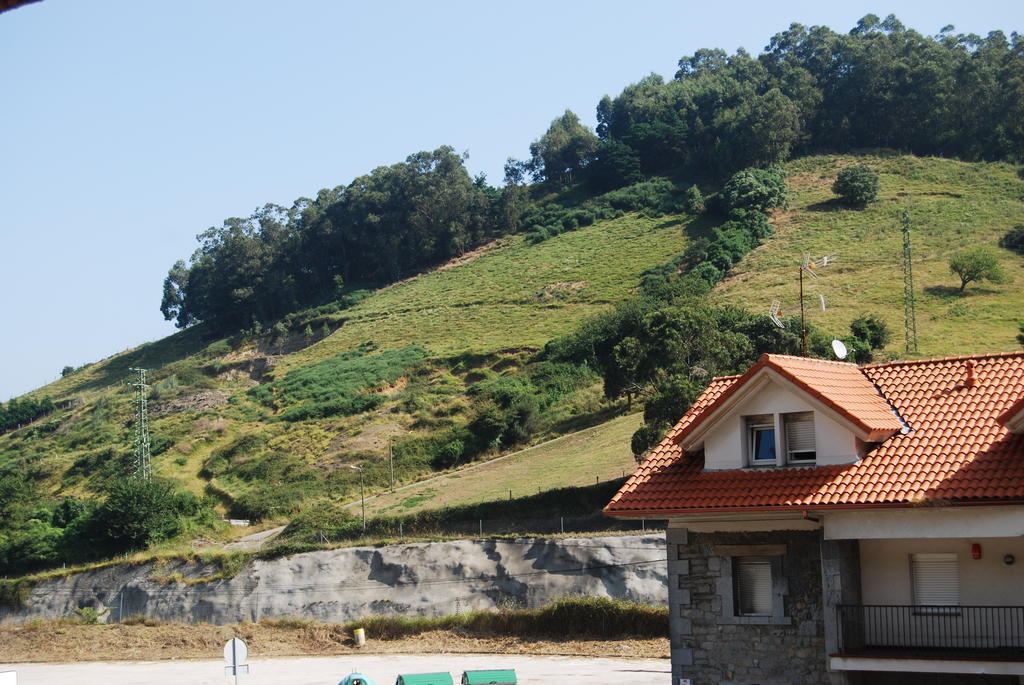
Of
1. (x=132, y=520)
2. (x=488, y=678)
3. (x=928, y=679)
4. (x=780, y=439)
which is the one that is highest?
(x=780, y=439)

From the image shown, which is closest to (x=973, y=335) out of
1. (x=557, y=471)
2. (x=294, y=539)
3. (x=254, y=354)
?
(x=557, y=471)

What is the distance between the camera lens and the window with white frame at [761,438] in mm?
21734

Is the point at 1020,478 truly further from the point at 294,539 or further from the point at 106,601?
the point at 106,601

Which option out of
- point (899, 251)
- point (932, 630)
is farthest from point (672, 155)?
point (932, 630)

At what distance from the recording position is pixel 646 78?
182500mm

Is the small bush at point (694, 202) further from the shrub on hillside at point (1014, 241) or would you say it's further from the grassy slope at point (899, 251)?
the shrub on hillside at point (1014, 241)

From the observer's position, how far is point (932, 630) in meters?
20.1

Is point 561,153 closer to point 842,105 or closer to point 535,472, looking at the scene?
point 842,105

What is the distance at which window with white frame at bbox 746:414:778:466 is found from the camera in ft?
71.3

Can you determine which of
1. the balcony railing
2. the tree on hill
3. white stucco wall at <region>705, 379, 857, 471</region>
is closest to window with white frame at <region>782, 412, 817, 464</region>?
white stucco wall at <region>705, 379, 857, 471</region>

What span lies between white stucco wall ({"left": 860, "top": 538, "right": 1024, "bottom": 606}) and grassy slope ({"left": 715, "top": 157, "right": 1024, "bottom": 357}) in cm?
5441

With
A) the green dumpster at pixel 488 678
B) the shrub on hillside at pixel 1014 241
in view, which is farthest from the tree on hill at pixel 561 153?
the green dumpster at pixel 488 678

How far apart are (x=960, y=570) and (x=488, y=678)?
13120mm

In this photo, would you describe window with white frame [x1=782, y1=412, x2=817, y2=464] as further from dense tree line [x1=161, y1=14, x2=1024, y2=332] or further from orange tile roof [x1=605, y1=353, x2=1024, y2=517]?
dense tree line [x1=161, y1=14, x2=1024, y2=332]
